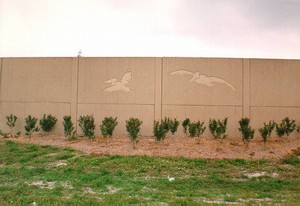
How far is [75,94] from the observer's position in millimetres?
16688

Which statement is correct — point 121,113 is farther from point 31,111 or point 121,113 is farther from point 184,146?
point 31,111

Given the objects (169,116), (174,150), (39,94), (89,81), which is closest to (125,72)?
(89,81)

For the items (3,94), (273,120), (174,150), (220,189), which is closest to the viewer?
(220,189)

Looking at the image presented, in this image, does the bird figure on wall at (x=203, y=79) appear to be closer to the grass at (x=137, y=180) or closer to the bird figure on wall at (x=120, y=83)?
the bird figure on wall at (x=120, y=83)

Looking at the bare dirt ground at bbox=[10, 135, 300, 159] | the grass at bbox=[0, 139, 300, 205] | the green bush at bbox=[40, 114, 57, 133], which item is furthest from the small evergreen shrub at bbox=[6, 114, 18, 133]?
the grass at bbox=[0, 139, 300, 205]

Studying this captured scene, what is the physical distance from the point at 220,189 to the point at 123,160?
3707 mm

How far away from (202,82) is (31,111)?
870 cm

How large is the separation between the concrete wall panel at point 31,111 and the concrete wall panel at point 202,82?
5.20 meters

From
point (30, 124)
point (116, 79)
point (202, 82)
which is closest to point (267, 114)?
point (202, 82)

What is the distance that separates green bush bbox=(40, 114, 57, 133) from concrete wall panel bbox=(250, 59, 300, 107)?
381 inches

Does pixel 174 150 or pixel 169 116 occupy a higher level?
pixel 169 116

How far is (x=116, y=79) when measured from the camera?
54.2 feet

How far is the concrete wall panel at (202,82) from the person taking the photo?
16.2 metres

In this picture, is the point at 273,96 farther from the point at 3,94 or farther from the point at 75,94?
the point at 3,94
